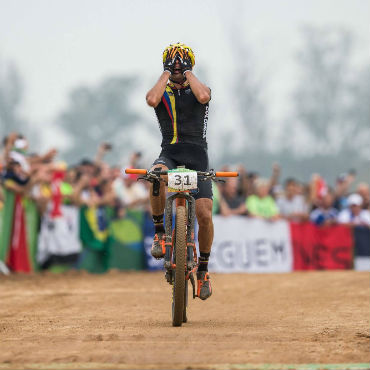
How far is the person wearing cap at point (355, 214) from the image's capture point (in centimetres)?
1950

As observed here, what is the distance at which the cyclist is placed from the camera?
8062 millimetres

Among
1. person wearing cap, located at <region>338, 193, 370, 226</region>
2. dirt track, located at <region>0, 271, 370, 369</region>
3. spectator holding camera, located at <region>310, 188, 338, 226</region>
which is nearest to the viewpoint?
dirt track, located at <region>0, 271, 370, 369</region>

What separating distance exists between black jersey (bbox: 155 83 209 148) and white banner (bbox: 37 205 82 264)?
311 inches

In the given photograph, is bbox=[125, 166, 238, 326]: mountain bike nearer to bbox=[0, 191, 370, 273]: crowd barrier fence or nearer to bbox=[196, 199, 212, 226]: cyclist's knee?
bbox=[196, 199, 212, 226]: cyclist's knee

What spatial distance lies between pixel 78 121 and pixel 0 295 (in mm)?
69185

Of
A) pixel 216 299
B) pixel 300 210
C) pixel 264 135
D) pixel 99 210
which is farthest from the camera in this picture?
pixel 264 135

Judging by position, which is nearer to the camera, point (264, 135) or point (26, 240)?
point (26, 240)

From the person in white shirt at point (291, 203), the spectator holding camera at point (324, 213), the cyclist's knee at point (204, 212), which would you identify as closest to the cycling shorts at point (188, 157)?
the cyclist's knee at point (204, 212)

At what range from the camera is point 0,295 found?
11.5m

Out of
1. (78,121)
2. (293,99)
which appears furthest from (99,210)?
(78,121)

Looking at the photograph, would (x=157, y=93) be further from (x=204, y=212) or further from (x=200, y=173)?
(x=204, y=212)

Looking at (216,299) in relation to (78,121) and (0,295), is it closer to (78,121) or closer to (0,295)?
(0,295)

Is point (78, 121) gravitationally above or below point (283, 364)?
above

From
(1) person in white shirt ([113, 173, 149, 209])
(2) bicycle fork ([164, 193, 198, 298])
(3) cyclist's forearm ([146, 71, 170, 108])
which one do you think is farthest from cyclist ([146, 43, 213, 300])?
(1) person in white shirt ([113, 173, 149, 209])
